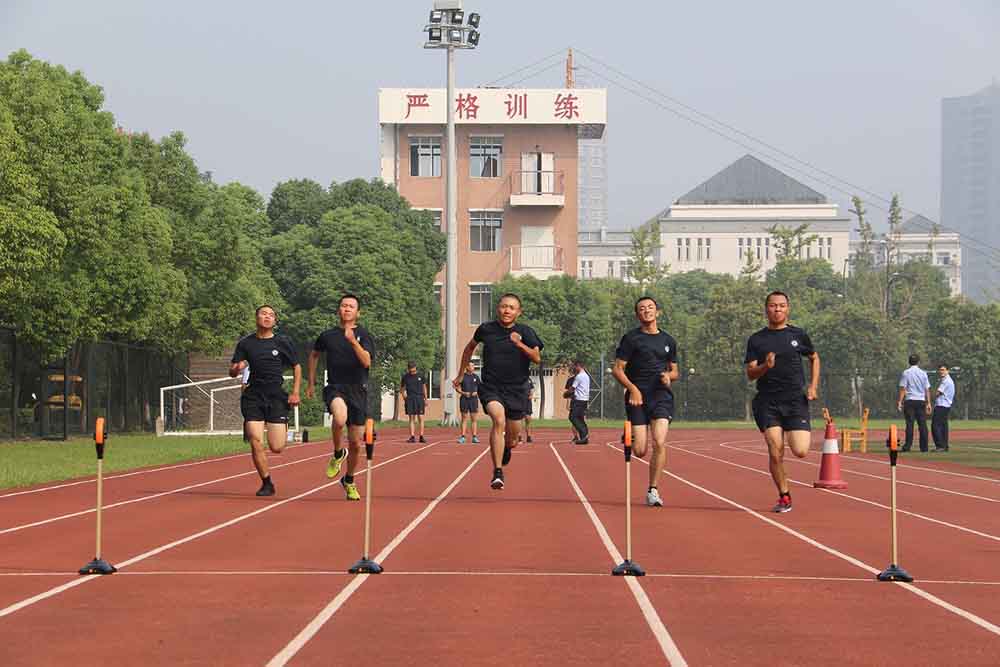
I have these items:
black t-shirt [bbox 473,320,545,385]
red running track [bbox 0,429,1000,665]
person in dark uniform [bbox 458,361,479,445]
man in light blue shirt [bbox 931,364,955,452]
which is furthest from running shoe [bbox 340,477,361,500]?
man in light blue shirt [bbox 931,364,955,452]

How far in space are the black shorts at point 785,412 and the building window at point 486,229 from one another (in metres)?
66.7

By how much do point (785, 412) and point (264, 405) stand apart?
18.5 ft

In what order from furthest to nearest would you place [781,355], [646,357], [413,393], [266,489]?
1. [413,393]
2. [266,489]
3. [646,357]
4. [781,355]

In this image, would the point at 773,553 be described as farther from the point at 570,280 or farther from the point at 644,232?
the point at 644,232

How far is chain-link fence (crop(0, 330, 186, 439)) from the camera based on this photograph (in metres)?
35.6

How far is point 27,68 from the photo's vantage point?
37094 millimetres

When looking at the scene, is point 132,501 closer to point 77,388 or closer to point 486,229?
point 77,388

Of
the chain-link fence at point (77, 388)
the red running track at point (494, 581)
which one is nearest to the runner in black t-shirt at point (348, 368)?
the red running track at point (494, 581)

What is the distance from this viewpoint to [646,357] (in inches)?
624

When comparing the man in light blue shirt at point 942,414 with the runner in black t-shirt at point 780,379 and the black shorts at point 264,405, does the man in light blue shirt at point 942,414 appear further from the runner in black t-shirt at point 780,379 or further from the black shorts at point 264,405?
the black shorts at point 264,405

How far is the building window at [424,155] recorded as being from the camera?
81.2 metres

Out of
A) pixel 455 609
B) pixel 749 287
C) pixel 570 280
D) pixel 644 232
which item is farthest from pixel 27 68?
pixel 644 232

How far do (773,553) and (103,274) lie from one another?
94.2 ft

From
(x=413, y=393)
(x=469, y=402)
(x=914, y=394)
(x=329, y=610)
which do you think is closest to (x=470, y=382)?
(x=413, y=393)
